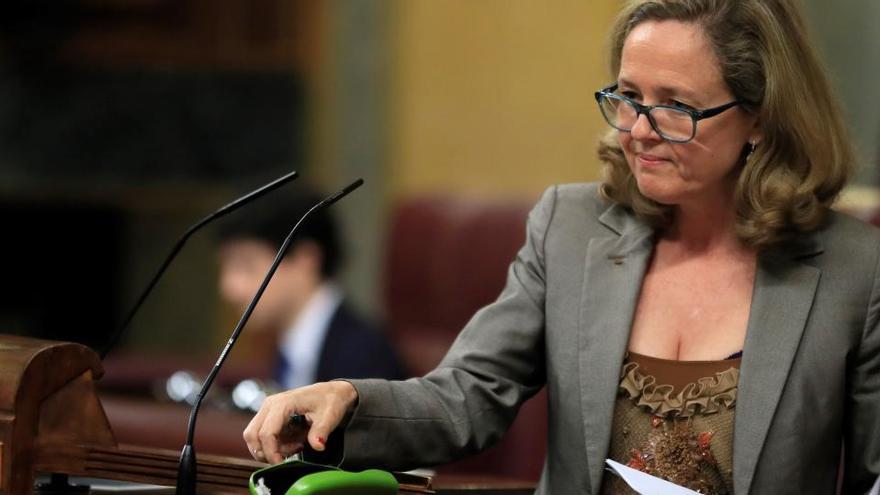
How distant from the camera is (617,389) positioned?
1923 millimetres

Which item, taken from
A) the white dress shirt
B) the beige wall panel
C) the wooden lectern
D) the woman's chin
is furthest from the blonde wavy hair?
the beige wall panel

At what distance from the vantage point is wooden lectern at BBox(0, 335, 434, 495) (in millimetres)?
1650

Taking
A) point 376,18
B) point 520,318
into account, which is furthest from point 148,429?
point 376,18

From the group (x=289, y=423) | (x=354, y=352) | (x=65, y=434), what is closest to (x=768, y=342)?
(x=289, y=423)

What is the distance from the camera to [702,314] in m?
1.98

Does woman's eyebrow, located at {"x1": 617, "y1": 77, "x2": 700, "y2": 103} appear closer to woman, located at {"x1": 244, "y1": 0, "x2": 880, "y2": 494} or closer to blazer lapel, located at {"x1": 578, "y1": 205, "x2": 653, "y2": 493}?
woman, located at {"x1": 244, "y1": 0, "x2": 880, "y2": 494}

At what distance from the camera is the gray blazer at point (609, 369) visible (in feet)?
6.08

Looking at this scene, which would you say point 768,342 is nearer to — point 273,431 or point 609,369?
point 609,369

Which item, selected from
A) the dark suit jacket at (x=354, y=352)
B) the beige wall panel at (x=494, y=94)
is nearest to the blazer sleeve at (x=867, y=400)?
the dark suit jacket at (x=354, y=352)

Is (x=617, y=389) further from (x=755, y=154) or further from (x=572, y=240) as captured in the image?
(x=755, y=154)

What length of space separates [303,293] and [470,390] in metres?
1.88

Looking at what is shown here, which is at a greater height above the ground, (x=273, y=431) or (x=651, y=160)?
(x=651, y=160)

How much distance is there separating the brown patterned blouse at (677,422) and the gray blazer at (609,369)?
3cm

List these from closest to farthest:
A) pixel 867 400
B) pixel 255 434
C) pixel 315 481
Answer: pixel 315 481 < pixel 255 434 < pixel 867 400
